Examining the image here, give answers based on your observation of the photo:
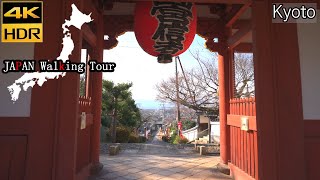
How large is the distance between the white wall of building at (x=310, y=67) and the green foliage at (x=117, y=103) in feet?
40.8

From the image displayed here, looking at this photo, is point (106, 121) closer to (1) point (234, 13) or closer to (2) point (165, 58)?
(1) point (234, 13)

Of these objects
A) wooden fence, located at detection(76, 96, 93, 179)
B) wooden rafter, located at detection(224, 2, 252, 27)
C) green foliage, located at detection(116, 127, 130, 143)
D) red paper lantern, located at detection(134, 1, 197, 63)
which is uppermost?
wooden rafter, located at detection(224, 2, 252, 27)

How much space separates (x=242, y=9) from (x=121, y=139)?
34.9ft

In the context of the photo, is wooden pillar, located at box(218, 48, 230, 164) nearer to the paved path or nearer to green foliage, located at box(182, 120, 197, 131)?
the paved path

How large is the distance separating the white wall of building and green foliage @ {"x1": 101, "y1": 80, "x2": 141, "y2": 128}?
1244cm

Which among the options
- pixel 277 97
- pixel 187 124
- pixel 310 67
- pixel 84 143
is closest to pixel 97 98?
pixel 84 143

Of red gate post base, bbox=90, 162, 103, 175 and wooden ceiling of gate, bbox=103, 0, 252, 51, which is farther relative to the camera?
wooden ceiling of gate, bbox=103, 0, 252, 51

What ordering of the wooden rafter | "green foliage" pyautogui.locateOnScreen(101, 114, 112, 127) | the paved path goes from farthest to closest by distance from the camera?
"green foliage" pyautogui.locateOnScreen(101, 114, 112, 127) < the paved path < the wooden rafter

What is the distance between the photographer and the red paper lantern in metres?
3.41

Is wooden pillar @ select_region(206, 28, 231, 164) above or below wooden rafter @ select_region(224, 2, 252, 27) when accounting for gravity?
below

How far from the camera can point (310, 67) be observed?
3422mm

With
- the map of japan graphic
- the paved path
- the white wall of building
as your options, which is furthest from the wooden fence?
the white wall of building

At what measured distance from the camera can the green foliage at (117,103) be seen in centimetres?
1501

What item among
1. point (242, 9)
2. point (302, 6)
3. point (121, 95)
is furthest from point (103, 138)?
point (302, 6)
